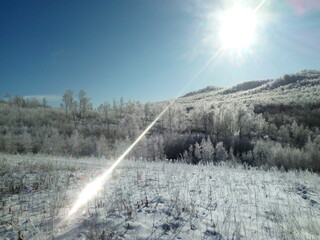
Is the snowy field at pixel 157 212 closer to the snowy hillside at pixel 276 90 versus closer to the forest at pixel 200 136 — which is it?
the forest at pixel 200 136

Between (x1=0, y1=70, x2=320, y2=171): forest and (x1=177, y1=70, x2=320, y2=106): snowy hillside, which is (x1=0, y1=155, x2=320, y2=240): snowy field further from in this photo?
(x1=177, y1=70, x2=320, y2=106): snowy hillside

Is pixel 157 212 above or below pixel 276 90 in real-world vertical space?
below

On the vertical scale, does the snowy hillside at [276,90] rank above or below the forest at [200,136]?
above

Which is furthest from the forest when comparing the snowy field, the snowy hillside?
the snowy field

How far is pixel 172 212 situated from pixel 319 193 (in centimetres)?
550

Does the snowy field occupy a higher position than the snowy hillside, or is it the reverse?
the snowy hillside

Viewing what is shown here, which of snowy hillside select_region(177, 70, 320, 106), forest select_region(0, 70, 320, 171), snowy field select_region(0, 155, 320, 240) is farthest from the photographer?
snowy hillside select_region(177, 70, 320, 106)

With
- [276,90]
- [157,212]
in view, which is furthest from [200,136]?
[276,90]

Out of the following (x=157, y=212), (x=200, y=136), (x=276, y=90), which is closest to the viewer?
(x=157, y=212)

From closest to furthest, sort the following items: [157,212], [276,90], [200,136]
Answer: [157,212] → [200,136] → [276,90]

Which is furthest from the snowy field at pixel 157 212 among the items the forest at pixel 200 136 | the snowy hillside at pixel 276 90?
the snowy hillside at pixel 276 90

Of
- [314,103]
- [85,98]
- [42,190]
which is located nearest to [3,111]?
[85,98]

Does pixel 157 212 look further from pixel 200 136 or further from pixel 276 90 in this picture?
pixel 276 90

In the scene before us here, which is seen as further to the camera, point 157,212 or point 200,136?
point 200,136
